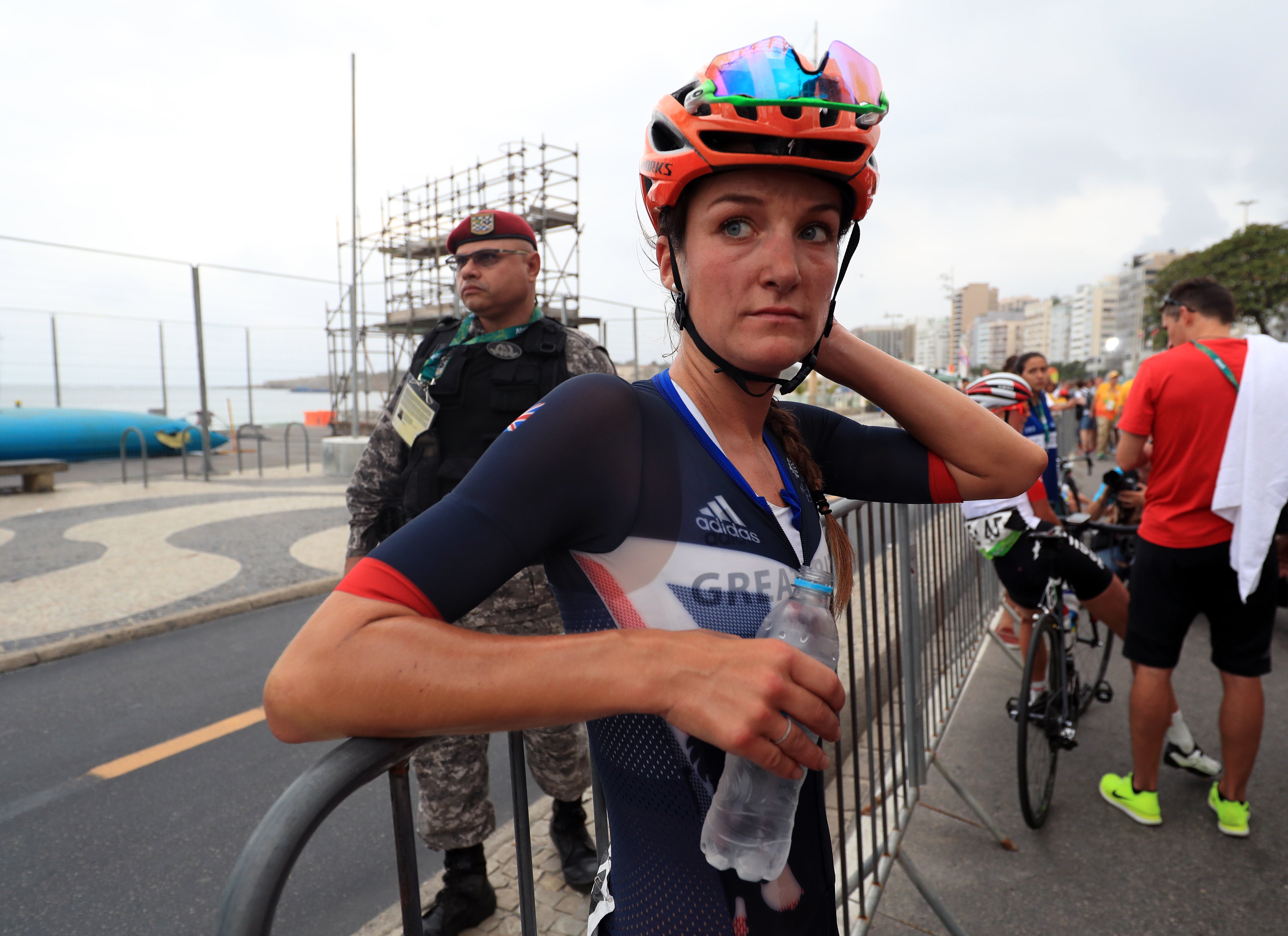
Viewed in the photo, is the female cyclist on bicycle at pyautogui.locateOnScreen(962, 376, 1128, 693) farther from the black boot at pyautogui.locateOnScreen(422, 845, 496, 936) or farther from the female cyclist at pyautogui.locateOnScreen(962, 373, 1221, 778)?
the black boot at pyautogui.locateOnScreen(422, 845, 496, 936)

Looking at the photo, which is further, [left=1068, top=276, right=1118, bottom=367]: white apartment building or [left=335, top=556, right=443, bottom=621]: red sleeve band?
[left=1068, top=276, right=1118, bottom=367]: white apartment building

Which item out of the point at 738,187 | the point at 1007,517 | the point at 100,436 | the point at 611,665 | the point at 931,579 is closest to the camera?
the point at 611,665

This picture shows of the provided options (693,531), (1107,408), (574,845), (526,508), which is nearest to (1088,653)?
(574,845)

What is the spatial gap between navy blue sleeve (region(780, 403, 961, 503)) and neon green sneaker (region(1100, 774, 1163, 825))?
277 cm

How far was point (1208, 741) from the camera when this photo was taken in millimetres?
4125

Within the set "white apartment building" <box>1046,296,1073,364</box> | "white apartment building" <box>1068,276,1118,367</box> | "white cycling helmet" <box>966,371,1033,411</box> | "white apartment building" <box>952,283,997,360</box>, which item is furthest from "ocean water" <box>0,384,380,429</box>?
"white apartment building" <box>1046,296,1073,364</box>

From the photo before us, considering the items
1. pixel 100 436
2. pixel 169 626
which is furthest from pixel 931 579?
pixel 100 436

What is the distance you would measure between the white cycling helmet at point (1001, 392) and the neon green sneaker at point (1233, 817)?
79.1 inches

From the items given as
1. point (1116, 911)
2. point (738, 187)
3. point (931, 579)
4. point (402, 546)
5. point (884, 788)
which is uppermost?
point (738, 187)

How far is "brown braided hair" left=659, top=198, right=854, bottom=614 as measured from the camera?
1416mm

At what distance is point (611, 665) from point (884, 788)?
7.17 ft

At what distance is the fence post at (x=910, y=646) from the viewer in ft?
9.68

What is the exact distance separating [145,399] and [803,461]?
21.9 meters

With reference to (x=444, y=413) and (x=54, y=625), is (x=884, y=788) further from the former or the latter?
(x=54, y=625)
